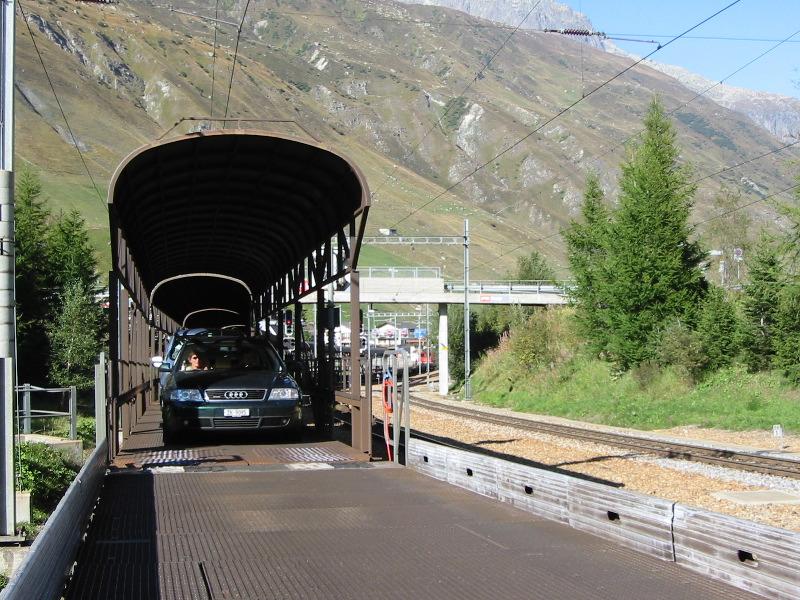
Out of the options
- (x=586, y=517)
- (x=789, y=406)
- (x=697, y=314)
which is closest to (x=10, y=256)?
(x=586, y=517)

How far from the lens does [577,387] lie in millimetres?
40438

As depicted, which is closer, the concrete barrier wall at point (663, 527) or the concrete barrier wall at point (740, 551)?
the concrete barrier wall at point (740, 551)

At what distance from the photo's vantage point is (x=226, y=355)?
14.8m

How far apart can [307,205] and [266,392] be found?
2.94 meters

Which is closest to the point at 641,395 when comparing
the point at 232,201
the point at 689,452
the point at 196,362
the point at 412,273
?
the point at 689,452

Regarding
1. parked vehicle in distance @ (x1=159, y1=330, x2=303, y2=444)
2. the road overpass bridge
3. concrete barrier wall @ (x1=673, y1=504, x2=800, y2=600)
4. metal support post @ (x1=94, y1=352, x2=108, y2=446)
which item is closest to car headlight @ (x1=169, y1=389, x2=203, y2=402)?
parked vehicle in distance @ (x1=159, y1=330, x2=303, y2=444)

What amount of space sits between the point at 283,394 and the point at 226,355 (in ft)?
5.42

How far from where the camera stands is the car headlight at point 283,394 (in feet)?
44.4

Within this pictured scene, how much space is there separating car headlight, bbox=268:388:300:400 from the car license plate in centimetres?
39

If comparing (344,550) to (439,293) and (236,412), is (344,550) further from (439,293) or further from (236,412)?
(439,293)

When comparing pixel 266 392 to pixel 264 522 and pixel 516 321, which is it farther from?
pixel 516 321

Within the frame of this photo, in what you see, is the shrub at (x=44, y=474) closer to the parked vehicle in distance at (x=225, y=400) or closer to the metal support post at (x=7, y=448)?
the parked vehicle in distance at (x=225, y=400)

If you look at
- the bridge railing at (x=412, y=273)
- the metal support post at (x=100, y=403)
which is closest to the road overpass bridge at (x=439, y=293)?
the bridge railing at (x=412, y=273)

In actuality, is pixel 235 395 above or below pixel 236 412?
above
